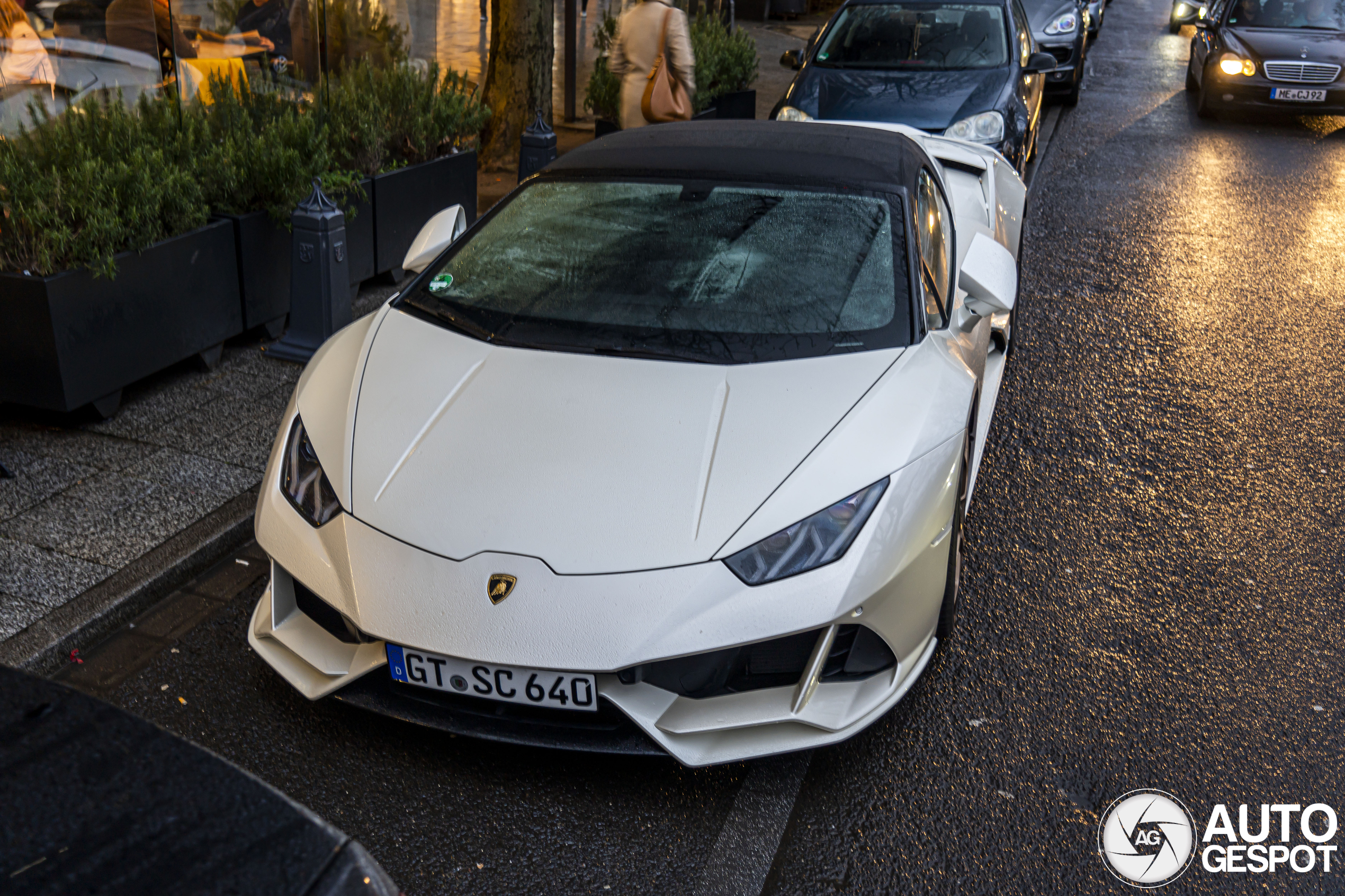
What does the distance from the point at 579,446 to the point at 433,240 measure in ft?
4.51

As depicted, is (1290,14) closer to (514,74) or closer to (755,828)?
(514,74)

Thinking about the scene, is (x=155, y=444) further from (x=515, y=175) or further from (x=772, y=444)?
(x=515, y=175)

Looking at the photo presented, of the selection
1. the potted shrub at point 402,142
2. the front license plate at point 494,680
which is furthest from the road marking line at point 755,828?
the potted shrub at point 402,142

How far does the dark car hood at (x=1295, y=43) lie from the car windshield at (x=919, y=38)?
18.4 ft

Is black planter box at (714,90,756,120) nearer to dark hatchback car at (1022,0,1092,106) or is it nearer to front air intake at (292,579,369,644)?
dark hatchback car at (1022,0,1092,106)

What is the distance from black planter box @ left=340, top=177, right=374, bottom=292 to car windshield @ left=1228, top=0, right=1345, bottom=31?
1149cm

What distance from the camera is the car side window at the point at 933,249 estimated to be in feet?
11.9

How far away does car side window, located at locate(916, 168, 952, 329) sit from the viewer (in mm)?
3613

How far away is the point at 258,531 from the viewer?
3.01m

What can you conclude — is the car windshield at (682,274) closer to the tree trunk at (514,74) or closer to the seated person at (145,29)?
the seated person at (145,29)

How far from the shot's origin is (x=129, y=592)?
3514mm

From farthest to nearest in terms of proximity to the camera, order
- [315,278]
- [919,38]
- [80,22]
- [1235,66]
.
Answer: [1235,66] < [919,38] < [80,22] < [315,278]

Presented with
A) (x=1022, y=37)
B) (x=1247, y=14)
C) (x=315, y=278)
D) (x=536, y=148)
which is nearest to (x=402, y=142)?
(x=536, y=148)

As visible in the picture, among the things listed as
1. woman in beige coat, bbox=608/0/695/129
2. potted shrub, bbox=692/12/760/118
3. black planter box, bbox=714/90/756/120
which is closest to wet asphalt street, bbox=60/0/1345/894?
woman in beige coat, bbox=608/0/695/129
